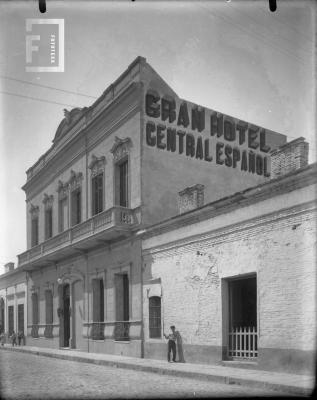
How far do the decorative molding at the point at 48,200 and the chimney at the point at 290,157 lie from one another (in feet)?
49.3

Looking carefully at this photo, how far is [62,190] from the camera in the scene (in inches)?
984

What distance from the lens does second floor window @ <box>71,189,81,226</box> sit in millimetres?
23719

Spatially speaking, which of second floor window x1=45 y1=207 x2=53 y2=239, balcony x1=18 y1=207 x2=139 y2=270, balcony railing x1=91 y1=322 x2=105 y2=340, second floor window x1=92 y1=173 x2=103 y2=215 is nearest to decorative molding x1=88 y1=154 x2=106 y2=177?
second floor window x1=92 y1=173 x2=103 y2=215

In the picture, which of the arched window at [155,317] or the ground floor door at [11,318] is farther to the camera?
the ground floor door at [11,318]

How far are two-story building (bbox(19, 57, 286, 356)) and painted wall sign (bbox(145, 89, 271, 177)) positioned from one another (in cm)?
4

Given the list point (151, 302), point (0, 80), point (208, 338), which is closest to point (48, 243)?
point (151, 302)

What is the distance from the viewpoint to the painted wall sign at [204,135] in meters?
18.6

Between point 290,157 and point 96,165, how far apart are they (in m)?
9.92

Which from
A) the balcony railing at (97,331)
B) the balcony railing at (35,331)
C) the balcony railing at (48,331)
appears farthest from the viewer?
the balcony railing at (35,331)

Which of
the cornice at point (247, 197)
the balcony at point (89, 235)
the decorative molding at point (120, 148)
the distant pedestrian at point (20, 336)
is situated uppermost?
the decorative molding at point (120, 148)

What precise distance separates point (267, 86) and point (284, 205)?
5.11 metres

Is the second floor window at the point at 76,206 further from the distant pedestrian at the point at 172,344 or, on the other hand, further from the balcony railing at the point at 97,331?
the distant pedestrian at the point at 172,344

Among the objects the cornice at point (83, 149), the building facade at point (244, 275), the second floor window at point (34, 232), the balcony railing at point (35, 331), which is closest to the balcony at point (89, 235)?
the building facade at point (244, 275)

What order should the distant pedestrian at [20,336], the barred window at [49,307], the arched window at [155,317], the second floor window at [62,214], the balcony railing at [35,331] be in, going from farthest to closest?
the distant pedestrian at [20,336]
the balcony railing at [35,331]
the barred window at [49,307]
the second floor window at [62,214]
the arched window at [155,317]
